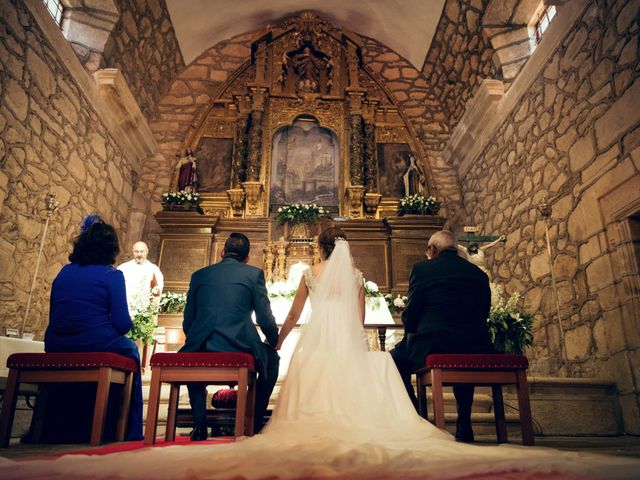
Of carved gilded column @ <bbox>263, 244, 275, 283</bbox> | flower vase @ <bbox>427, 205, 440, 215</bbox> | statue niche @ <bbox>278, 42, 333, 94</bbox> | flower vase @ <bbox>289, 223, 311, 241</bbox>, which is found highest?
statue niche @ <bbox>278, 42, 333, 94</bbox>

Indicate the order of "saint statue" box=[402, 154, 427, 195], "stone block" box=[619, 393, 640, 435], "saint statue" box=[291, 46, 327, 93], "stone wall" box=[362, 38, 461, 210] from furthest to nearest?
"saint statue" box=[291, 46, 327, 93]
"stone wall" box=[362, 38, 461, 210]
"saint statue" box=[402, 154, 427, 195]
"stone block" box=[619, 393, 640, 435]

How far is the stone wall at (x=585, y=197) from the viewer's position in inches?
164

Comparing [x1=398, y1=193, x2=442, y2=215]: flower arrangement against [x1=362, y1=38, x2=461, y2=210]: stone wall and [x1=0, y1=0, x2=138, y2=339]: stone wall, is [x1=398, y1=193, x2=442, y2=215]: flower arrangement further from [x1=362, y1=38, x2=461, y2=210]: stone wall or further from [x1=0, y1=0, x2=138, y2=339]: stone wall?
[x1=0, y1=0, x2=138, y2=339]: stone wall

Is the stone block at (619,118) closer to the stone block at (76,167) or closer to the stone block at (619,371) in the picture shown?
the stone block at (619,371)

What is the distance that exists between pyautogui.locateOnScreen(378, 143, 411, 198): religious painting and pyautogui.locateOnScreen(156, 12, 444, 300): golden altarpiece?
0.02 metres

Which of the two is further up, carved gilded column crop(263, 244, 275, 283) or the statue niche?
the statue niche

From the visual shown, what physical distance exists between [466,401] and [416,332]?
0.54 m

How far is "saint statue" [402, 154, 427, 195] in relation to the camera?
875 cm

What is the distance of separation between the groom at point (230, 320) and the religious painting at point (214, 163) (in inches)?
237

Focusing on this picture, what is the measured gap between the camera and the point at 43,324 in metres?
5.55

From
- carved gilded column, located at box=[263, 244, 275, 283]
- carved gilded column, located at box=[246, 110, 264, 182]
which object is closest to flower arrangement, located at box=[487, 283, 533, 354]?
carved gilded column, located at box=[263, 244, 275, 283]

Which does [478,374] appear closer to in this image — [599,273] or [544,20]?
[599,273]

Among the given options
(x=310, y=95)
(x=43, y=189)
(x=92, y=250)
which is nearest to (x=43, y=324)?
(x=43, y=189)

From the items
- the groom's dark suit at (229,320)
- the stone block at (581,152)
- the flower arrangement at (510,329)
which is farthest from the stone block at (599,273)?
the groom's dark suit at (229,320)
